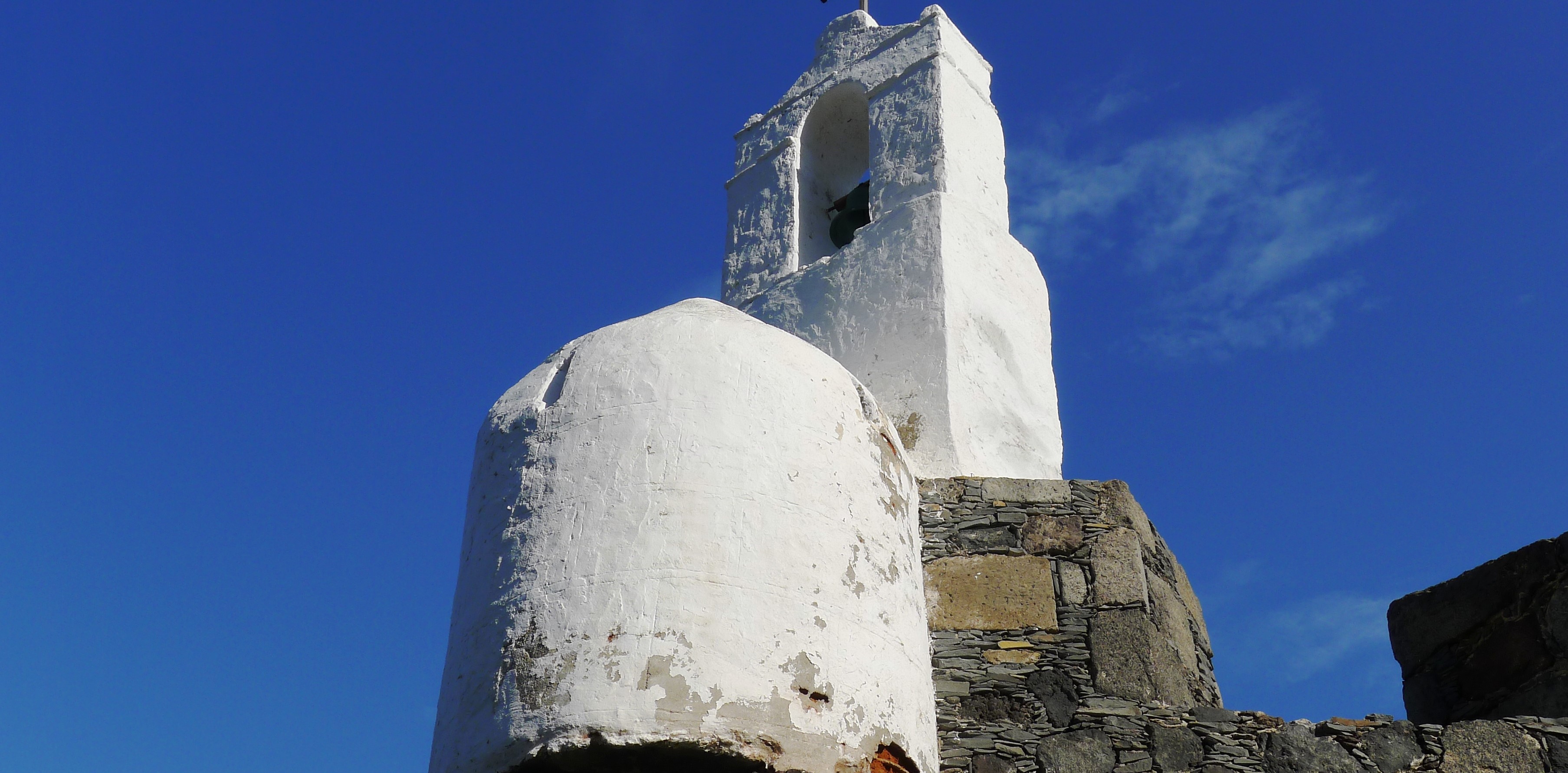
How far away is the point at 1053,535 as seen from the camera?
20.0 feet

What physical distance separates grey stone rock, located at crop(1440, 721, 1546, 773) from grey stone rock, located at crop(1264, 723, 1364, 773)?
0.31 m

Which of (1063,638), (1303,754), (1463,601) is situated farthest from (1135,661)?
(1463,601)

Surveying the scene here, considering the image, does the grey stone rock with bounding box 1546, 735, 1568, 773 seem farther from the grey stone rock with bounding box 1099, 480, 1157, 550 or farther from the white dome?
the white dome

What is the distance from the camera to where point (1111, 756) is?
5.36 m

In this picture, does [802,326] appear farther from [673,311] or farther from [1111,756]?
[1111,756]

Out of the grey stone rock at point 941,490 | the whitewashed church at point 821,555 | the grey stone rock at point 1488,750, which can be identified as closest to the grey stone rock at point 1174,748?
the whitewashed church at point 821,555

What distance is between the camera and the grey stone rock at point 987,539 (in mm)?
6082

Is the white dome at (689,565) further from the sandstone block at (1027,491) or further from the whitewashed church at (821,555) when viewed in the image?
the sandstone block at (1027,491)

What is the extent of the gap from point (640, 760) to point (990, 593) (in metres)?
1.87

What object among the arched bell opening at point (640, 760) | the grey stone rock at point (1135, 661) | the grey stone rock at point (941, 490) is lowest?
the arched bell opening at point (640, 760)

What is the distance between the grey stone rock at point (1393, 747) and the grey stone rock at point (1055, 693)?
3.21ft

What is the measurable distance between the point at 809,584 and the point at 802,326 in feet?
9.25

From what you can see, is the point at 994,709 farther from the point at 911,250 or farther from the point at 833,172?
the point at 833,172

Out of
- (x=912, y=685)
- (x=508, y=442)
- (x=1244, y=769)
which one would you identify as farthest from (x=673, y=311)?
(x=1244, y=769)
